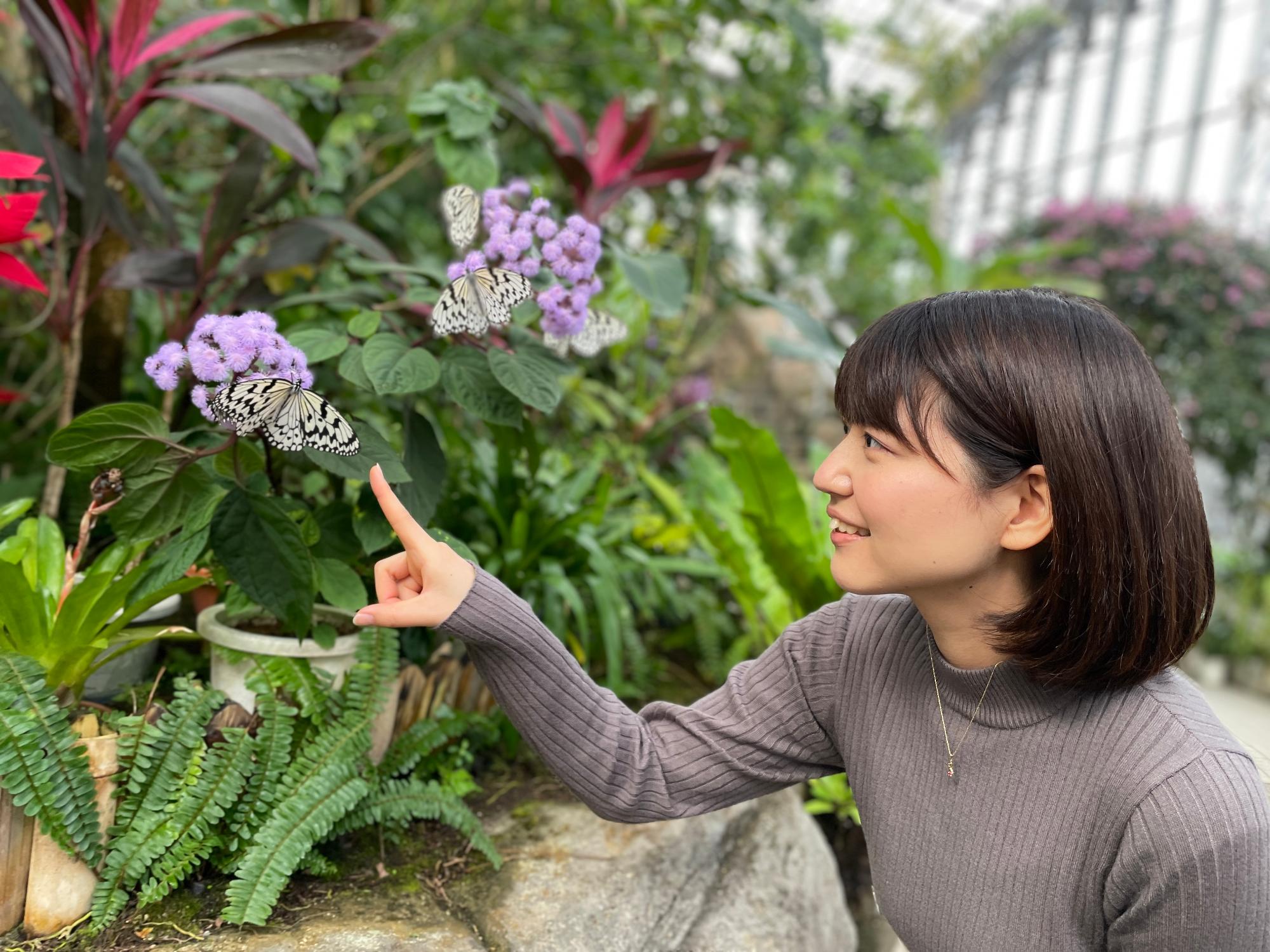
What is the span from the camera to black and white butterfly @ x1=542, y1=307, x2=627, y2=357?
4.29 feet

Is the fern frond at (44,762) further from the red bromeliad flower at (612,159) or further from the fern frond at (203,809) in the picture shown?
the red bromeliad flower at (612,159)

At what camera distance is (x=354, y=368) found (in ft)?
3.89

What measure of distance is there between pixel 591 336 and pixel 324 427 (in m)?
0.48

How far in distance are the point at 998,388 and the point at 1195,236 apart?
19.4 ft

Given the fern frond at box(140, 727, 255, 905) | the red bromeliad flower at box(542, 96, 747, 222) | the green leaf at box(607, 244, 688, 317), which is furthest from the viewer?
the red bromeliad flower at box(542, 96, 747, 222)

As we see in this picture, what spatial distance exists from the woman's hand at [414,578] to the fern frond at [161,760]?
0.32 meters

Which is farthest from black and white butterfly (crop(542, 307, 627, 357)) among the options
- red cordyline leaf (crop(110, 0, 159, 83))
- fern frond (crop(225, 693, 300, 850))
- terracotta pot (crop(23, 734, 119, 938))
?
red cordyline leaf (crop(110, 0, 159, 83))

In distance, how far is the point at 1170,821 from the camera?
0.87 meters

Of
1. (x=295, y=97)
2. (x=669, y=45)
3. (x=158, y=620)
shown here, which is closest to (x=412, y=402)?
(x=158, y=620)

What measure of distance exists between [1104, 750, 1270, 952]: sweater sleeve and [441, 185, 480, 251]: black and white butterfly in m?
1.02

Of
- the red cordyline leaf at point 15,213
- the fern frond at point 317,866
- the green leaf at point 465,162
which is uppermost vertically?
the green leaf at point 465,162

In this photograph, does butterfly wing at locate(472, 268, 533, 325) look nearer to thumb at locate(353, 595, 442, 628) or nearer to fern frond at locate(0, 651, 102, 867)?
thumb at locate(353, 595, 442, 628)

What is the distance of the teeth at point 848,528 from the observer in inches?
39.9

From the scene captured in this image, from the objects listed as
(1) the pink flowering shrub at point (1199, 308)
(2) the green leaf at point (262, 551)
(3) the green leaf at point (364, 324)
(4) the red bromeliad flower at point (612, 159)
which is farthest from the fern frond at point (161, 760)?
(1) the pink flowering shrub at point (1199, 308)
